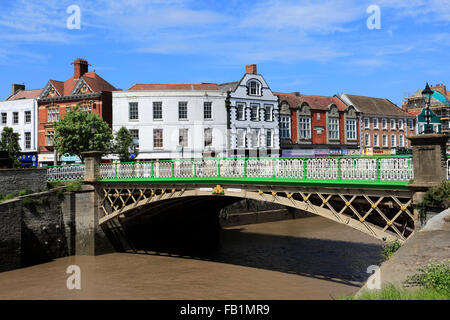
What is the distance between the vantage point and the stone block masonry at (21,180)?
23.4 metres

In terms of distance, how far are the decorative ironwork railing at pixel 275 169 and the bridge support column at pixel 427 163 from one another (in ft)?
1.69

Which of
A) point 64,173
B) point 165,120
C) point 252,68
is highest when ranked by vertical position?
point 252,68

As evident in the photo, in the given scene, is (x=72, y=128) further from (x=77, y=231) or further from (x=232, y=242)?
(x=232, y=242)

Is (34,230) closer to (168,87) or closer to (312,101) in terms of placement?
(168,87)

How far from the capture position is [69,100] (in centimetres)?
4209

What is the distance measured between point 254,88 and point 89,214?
24.8 meters

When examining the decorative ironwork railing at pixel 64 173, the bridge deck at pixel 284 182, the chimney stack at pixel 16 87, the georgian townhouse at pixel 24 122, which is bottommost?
the bridge deck at pixel 284 182

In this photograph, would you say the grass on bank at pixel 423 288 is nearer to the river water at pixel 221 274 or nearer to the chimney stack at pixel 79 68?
the river water at pixel 221 274

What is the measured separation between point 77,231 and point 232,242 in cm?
982

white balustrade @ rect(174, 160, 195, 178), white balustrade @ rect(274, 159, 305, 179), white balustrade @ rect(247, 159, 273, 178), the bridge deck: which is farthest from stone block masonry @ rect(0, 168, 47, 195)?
white balustrade @ rect(274, 159, 305, 179)

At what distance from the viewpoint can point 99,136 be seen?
33.0m

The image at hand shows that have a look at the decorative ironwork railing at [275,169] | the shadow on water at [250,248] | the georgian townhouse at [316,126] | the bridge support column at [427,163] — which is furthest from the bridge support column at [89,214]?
the georgian townhouse at [316,126]

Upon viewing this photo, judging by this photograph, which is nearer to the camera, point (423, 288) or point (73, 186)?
point (423, 288)

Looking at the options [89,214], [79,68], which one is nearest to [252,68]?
[79,68]
